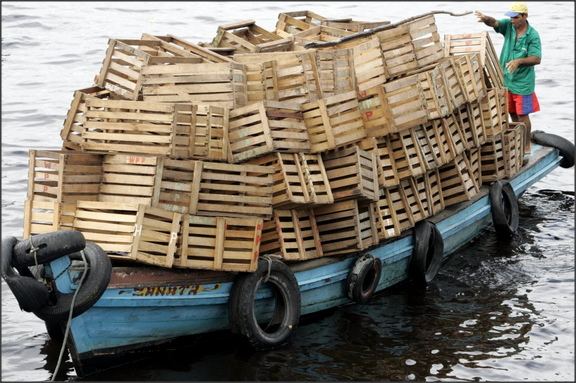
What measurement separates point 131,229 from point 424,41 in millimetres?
5871

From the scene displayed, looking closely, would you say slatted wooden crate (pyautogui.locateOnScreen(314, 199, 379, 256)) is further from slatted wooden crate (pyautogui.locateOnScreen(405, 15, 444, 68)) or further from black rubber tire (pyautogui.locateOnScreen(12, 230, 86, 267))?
black rubber tire (pyautogui.locateOnScreen(12, 230, 86, 267))

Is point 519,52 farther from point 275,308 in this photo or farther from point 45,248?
point 45,248

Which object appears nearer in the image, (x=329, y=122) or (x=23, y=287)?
(x=23, y=287)

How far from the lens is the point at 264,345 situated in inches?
407

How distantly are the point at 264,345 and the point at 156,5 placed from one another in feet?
87.1

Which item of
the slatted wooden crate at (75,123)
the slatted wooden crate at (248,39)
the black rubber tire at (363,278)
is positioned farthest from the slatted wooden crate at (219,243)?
the slatted wooden crate at (248,39)

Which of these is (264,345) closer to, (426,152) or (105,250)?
(105,250)

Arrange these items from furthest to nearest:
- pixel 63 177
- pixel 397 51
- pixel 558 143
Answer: pixel 558 143 → pixel 397 51 → pixel 63 177

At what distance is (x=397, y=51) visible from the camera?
1272cm

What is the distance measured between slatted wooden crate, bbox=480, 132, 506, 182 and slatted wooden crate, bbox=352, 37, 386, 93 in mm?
3111

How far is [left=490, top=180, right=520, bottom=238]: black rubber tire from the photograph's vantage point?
48.6ft

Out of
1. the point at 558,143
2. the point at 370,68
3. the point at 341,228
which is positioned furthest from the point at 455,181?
the point at 558,143

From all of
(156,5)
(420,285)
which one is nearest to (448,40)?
(420,285)

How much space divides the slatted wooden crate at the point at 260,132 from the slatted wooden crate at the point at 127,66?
124 cm
